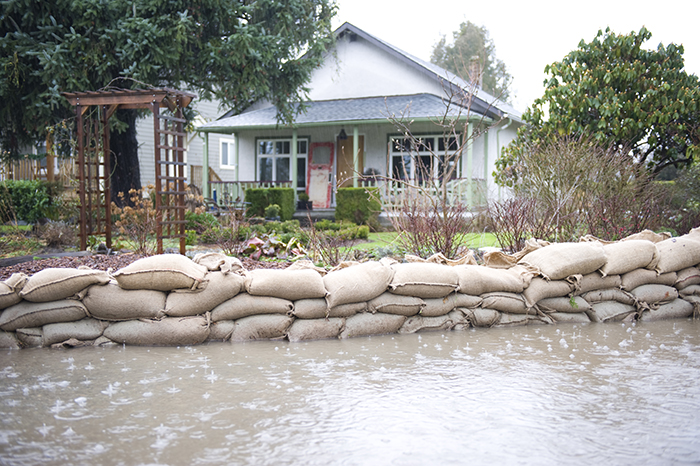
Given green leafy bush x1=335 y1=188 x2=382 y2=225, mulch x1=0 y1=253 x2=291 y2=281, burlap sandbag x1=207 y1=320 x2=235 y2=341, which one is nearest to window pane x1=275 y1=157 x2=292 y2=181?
green leafy bush x1=335 y1=188 x2=382 y2=225

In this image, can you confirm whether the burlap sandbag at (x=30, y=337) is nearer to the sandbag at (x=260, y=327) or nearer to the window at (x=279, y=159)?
the sandbag at (x=260, y=327)

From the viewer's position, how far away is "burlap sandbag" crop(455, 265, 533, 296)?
179 inches

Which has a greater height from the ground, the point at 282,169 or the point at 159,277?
the point at 282,169

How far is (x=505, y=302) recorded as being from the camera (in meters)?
4.61

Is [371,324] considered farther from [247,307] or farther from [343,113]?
[343,113]

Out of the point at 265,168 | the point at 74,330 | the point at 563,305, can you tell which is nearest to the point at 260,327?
the point at 74,330

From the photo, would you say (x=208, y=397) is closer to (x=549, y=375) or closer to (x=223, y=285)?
(x=223, y=285)

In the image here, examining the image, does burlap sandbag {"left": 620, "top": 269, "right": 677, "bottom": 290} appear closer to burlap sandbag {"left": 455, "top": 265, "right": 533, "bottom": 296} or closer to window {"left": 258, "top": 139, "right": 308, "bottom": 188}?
burlap sandbag {"left": 455, "top": 265, "right": 533, "bottom": 296}

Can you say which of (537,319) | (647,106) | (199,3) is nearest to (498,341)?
(537,319)

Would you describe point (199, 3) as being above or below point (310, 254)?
above

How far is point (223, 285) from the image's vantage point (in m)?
4.06

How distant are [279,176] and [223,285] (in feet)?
43.8

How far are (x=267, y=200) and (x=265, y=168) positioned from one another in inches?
125

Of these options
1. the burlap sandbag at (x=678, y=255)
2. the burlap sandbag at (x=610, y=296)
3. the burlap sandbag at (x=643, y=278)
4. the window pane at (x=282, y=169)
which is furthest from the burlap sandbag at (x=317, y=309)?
the window pane at (x=282, y=169)
